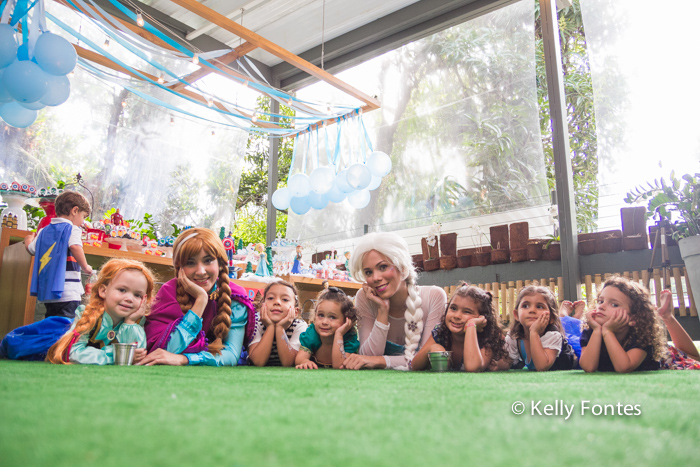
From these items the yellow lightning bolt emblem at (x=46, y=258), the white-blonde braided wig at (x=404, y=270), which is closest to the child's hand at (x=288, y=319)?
the white-blonde braided wig at (x=404, y=270)

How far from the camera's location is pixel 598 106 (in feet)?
14.8

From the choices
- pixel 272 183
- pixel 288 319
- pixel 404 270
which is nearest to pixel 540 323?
pixel 404 270

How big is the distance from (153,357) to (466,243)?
3883mm

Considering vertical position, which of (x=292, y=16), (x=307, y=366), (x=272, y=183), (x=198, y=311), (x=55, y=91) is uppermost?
(x=292, y=16)

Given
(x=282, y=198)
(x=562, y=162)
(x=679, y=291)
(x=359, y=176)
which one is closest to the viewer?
(x=679, y=291)

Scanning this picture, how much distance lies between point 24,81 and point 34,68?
0.31ft

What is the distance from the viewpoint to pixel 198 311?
1.95 m

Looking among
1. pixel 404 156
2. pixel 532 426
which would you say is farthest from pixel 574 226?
pixel 532 426

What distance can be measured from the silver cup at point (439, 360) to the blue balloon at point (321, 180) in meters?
3.22

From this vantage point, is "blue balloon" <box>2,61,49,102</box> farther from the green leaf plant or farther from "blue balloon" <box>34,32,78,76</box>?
the green leaf plant

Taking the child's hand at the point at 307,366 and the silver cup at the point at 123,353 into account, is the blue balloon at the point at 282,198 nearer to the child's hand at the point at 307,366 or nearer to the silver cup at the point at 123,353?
the child's hand at the point at 307,366

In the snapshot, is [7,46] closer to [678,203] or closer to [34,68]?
[34,68]

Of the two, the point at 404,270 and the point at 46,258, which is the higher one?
the point at 46,258

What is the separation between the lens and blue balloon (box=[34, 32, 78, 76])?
273 centimetres
